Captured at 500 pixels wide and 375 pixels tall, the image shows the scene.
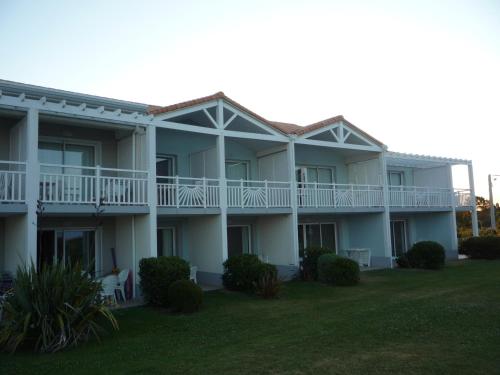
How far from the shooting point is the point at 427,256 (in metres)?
19.0

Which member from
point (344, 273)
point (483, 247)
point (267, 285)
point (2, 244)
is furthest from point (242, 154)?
point (483, 247)

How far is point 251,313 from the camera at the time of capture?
1130cm

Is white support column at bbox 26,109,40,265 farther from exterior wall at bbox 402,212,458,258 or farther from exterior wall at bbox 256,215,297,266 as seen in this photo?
exterior wall at bbox 402,212,458,258

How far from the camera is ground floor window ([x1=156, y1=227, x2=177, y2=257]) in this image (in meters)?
17.3

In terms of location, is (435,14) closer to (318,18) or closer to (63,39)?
(318,18)

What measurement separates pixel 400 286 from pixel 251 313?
5897mm

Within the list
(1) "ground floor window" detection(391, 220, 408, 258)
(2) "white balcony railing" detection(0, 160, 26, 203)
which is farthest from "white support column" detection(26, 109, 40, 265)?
(1) "ground floor window" detection(391, 220, 408, 258)

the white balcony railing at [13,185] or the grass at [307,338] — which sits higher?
the white balcony railing at [13,185]

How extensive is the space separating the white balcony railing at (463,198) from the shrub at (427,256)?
670 cm

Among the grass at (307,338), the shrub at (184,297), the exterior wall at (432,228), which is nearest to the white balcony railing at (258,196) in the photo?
the grass at (307,338)

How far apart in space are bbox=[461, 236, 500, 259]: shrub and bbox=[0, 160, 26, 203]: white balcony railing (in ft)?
67.2

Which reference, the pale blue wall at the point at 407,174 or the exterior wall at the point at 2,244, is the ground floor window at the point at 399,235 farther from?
the exterior wall at the point at 2,244

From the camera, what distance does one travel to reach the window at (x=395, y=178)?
25938 millimetres

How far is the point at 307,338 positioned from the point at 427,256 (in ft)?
40.1
